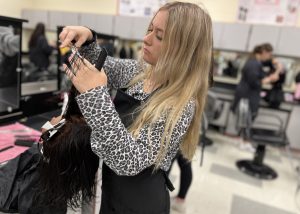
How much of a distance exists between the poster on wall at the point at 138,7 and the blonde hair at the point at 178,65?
432 centimetres

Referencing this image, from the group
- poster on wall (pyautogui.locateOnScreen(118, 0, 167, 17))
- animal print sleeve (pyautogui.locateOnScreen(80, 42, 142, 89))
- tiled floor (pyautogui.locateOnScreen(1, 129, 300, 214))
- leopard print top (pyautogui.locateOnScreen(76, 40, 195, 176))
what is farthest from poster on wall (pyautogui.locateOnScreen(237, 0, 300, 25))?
leopard print top (pyautogui.locateOnScreen(76, 40, 195, 176))

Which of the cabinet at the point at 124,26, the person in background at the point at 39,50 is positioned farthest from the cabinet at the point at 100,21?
the person in background at the point at 39,50

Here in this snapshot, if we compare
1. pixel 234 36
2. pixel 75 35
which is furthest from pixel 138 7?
pixel 75 35

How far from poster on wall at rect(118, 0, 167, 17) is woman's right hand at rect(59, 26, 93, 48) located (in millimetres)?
4190

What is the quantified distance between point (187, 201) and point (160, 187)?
150 centimetres

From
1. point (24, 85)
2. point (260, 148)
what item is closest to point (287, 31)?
point (260, 148)

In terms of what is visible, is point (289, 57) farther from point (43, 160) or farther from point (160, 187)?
point (43, 160)

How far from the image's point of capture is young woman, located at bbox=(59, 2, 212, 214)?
2.15 ft

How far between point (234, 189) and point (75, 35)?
2.27m

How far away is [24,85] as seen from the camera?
5.84 ft

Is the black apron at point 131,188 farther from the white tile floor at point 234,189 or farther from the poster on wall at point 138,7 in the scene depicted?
the poster on wall at point 138,7

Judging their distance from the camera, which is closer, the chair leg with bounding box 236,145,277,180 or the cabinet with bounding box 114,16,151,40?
the chair leg with bounding box 236,145,277,180

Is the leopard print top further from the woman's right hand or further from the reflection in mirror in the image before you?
the reflection in mirror

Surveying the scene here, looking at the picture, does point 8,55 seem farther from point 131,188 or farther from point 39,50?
point 39,50
